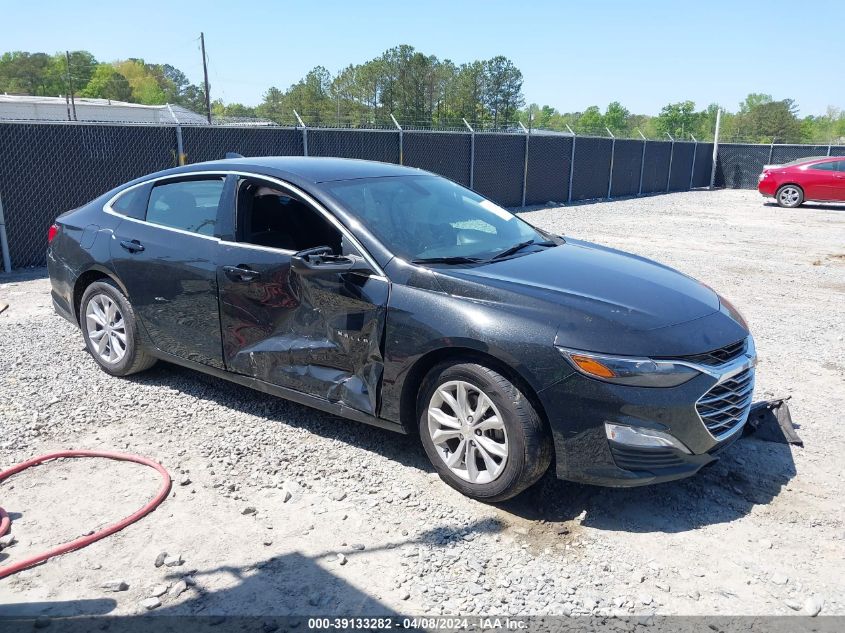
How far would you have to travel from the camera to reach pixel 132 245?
498 cm

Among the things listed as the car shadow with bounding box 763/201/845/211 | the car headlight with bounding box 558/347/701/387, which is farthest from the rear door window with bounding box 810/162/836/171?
the car headlight with bounding box 558/347/701/387

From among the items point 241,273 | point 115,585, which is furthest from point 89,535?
point 241,273

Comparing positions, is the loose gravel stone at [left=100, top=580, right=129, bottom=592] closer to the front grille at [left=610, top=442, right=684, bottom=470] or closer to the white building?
the front grille at [left=610, top=442, right=684, bottom=470]

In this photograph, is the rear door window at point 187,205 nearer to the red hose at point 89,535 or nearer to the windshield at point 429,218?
the windshield at point 429,218

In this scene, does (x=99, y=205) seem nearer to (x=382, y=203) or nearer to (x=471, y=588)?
(x=382, y=203)

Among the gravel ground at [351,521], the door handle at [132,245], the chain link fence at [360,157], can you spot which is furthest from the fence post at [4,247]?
the door handle at [132,245]

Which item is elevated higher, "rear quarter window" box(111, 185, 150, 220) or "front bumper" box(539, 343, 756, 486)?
"rear quarter window" box(111, 185, 150, 220)

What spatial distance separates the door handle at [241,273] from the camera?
14.1 feet

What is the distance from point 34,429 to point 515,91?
86011 millimetres

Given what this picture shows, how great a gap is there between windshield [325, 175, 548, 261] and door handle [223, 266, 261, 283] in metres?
0.69

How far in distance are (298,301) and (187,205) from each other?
4.44 ft

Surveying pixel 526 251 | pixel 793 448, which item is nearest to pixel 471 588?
pixel 526 251

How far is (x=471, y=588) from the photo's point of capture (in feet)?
9.82

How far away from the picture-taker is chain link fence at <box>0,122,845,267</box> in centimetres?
980
